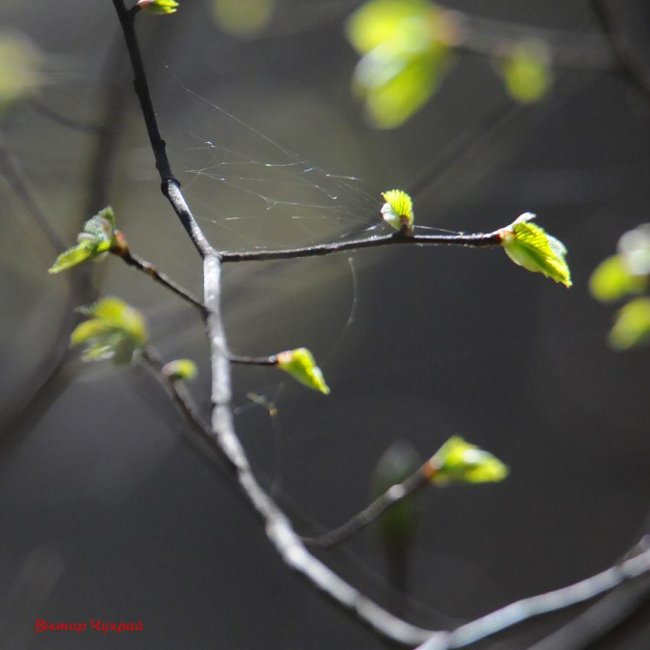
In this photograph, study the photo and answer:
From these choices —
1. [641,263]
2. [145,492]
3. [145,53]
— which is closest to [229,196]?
[145,492]

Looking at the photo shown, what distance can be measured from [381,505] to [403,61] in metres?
0.99

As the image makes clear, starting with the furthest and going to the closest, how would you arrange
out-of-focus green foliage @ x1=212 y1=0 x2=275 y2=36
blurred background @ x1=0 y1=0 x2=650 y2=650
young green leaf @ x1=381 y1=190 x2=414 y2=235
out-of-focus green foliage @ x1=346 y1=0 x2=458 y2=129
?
blurred background @ x1=0 y1=0 x2=650 y2=650 < out-of-focus green foliage @ x1=212 y1=0 x2=275 y2=36 < out-of-focus green foliage @ x1=346 y1=0 x2=458 y2=129 < young green leaf @ x1=381 y1=190 x2=414 y2=235

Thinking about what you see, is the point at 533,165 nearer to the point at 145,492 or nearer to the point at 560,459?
the point at 560,459

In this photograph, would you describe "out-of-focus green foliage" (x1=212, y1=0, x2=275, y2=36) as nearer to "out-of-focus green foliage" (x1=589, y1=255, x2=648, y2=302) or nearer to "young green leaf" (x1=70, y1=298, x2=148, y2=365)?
Result: "out-of-focus green foliage" (x1=589, y1=255, x2=648, y2=302)

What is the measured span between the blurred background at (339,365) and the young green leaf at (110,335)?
59.7 inches

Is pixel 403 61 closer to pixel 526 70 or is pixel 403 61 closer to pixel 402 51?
pixel 402 51

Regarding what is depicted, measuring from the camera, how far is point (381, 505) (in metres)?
0.94

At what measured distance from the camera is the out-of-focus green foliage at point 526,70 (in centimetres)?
187

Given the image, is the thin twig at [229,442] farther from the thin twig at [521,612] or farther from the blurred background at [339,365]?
the blurred background at [339,365]

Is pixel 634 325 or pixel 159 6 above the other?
pixel 159 6

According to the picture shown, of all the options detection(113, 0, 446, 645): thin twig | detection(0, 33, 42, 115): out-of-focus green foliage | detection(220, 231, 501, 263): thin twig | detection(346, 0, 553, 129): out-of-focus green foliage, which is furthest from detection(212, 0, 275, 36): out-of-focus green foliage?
detection(220, 231, 501, 263): thin twig

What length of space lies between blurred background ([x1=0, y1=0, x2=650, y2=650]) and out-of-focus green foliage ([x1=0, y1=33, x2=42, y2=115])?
1.57 ft

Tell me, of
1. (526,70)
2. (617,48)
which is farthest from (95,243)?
(526,70)

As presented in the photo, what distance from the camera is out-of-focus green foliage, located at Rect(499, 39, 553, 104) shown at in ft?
6.12
